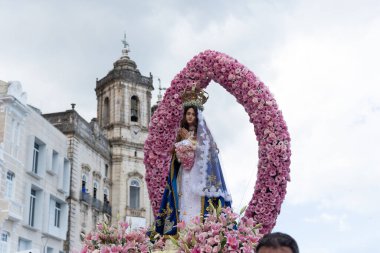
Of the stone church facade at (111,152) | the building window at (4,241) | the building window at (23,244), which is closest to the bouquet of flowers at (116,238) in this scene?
the building window at (4,241)

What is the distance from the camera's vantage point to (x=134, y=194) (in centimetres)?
3094

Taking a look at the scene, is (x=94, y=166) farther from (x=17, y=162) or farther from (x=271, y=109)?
(x=271, y=109)

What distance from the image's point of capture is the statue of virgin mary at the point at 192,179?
6.98 metres

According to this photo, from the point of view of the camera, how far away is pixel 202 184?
23.0 ft

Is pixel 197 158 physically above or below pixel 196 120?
below

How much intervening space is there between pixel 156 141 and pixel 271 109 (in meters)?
1.76

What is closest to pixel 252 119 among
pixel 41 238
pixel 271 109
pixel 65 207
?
pixel 271 109

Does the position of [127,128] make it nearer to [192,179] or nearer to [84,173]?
[84,173]

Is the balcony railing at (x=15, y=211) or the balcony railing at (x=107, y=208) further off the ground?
the balcony railing at (x=107, y=208)

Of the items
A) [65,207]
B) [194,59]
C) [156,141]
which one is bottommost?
[156,141]

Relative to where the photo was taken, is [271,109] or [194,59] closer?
[271,109]

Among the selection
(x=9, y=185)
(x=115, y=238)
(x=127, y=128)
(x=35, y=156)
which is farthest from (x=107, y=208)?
(x=115, y=238)

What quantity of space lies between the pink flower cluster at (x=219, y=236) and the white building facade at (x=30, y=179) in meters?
14.2

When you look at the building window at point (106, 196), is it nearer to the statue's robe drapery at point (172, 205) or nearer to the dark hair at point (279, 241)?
the statue's robe drapery at point (172, 205)
